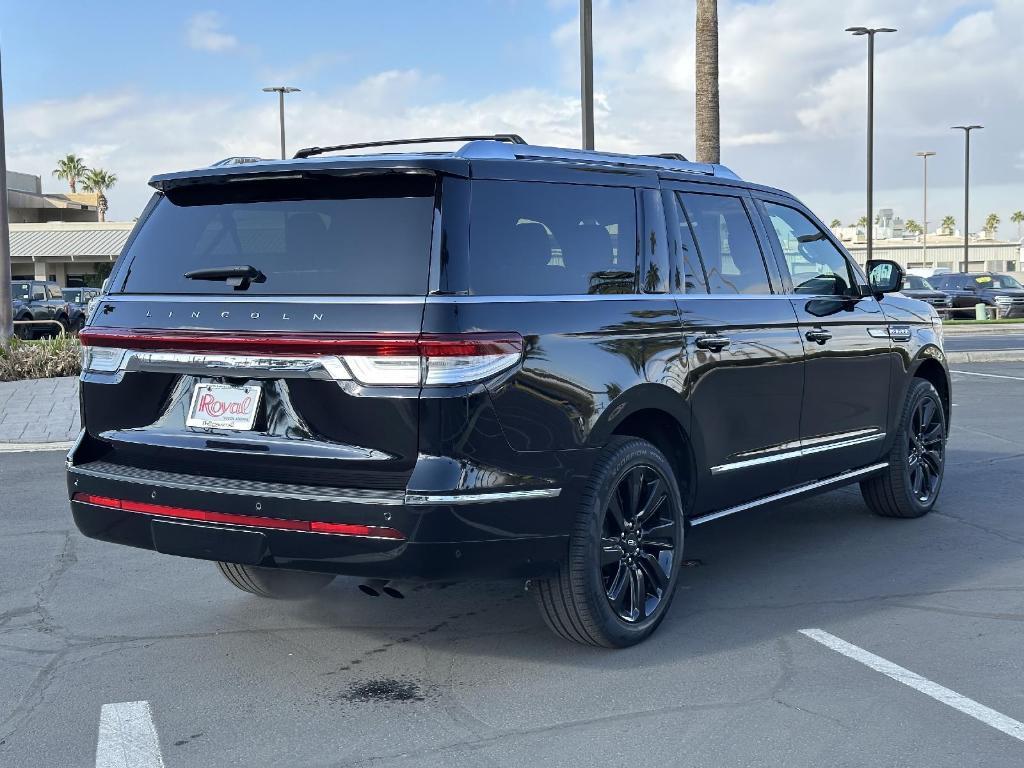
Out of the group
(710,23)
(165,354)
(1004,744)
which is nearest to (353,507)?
(165,354)

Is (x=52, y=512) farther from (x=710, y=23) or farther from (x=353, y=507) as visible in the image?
(x=710, y=23)

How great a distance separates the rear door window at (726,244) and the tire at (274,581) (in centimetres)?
230

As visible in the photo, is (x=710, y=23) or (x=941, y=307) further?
(x=941, y=307)

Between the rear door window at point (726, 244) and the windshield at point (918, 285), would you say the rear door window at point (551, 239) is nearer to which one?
the rear door window at point (726, 244)

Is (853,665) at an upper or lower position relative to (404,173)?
lower

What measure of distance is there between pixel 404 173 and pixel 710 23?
16.1 meters

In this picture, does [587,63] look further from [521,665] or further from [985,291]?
[985,291]

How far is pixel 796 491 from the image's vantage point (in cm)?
648

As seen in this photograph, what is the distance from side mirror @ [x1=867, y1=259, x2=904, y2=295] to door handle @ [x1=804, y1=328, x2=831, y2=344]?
0.80 meters

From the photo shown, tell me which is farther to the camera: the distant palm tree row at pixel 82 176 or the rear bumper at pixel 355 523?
the distant palm tree row at pixel 82 176

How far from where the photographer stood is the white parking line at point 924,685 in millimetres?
4270

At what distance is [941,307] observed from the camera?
41188 millimetres

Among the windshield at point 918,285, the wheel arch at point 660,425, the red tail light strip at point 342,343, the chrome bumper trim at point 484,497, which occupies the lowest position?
the chrome bumper trim at point 484,497

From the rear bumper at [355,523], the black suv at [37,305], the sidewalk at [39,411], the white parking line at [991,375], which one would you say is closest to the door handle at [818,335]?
the rear bumper at [355,523]
